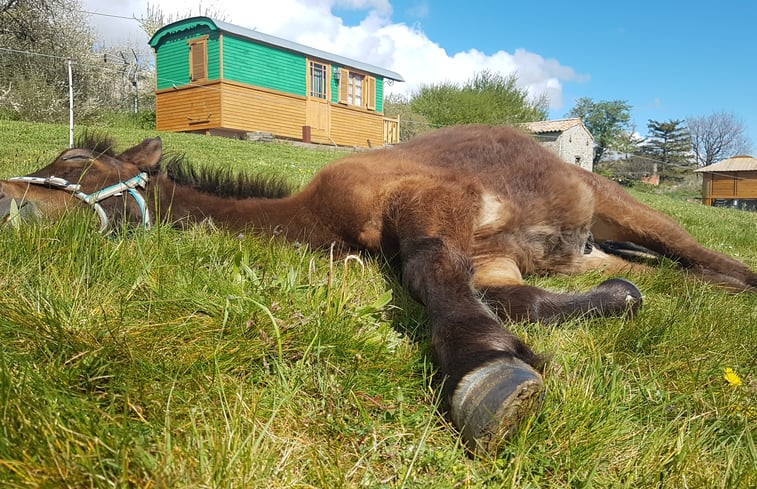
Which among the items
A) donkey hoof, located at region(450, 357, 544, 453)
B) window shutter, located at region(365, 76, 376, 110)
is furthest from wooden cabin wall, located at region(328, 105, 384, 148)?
donkey hoof, located at region(450, 357, 544, 453)

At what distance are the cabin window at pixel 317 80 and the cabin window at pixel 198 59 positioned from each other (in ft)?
15.9

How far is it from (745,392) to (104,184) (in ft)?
10.2

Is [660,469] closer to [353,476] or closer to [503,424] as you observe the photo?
[503,424]

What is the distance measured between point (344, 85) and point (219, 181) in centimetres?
2267

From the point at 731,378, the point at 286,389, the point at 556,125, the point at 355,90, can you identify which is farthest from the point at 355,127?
the point at 286,389

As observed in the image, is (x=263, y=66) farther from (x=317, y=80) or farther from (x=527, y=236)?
(x=527, y=236)

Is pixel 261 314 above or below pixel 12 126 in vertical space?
below

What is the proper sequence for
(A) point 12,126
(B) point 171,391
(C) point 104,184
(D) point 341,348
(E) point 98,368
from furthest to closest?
1. (A) point 12,126
2. (C) point 104,184
3. (D) point 341,348
4. (E) point 98,368
5. (B) point 171,391

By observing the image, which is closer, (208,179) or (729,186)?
(208,179)

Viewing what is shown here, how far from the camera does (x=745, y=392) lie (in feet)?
5.37

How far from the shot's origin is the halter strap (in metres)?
2.72

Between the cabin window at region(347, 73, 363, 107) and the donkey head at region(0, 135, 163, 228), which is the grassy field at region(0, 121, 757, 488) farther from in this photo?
the cabin window at region(347, 73, 363, 107)

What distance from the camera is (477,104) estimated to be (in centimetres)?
4316

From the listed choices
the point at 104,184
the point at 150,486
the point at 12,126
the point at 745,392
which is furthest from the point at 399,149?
the point at 12,126
